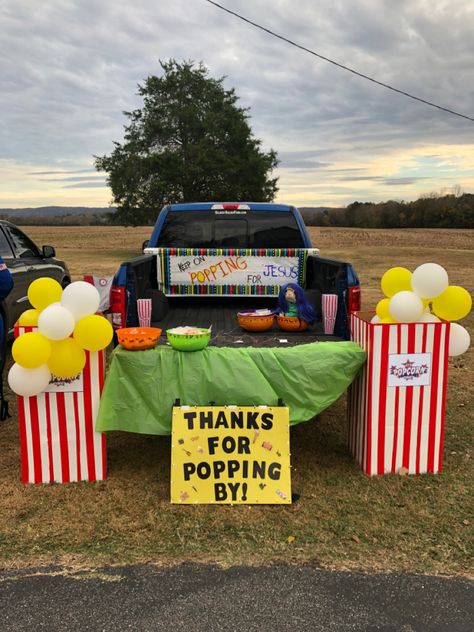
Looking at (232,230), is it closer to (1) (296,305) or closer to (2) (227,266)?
(2) (227,266)

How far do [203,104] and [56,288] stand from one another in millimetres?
27546

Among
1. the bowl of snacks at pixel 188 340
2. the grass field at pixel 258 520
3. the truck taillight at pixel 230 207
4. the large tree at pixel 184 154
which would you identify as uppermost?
the large tree at pixel 184 154

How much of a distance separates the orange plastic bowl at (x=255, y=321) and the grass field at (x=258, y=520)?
1.08 metres

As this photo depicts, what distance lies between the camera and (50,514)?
3455 millimetres

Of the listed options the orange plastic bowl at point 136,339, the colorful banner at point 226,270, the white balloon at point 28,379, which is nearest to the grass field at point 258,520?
the white balloon at point 28,379

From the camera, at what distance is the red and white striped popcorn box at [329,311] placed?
16.0ft

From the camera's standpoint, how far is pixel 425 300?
3934mm

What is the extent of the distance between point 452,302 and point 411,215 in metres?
62.6

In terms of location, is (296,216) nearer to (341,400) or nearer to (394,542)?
(341,400)

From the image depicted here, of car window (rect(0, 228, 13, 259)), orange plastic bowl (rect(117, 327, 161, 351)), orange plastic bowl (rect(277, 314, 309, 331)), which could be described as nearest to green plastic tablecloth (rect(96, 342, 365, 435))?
orange plastic bowl (rect(117, 327, 161, 351))

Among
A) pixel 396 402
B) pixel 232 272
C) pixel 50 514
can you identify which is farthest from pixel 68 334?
pixel 232 272

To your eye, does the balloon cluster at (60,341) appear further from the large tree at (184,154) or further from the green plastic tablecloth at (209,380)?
the large tree at (184,154)

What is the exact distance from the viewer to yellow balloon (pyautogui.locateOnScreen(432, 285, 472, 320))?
3.88m

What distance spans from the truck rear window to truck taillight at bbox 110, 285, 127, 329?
1657 mm
